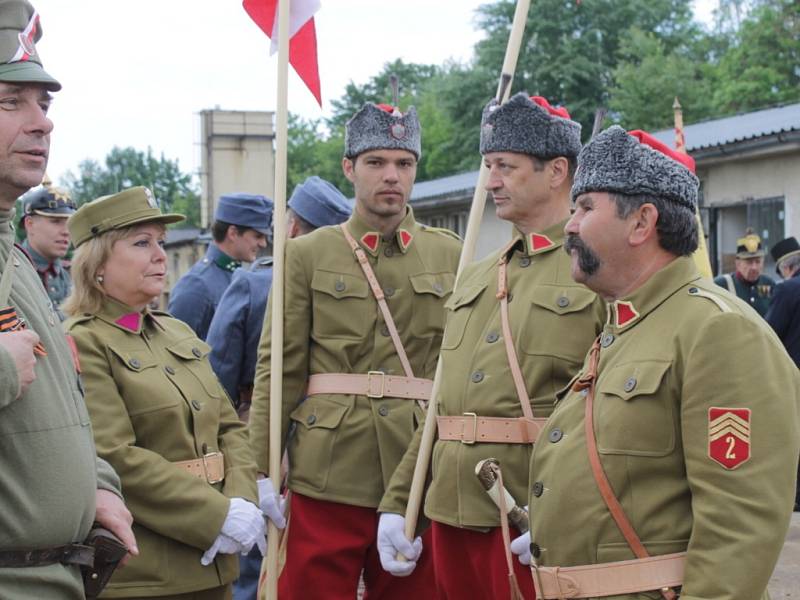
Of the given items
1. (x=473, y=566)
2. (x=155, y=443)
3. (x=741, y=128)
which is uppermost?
(x=741, y=128)

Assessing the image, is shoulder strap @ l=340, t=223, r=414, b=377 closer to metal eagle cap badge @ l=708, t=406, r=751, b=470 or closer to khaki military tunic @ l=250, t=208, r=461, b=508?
khaki military tunic @ l=250, t=208, r=461, b=508

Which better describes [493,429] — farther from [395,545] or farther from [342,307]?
[342,307]

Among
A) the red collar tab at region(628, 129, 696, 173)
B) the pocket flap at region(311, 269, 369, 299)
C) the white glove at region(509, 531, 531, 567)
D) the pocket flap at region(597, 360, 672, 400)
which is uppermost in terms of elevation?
the red collar tab at region(628, 129, 696, 173)

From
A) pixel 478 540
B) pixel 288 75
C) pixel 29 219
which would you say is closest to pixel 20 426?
pixel 478 540

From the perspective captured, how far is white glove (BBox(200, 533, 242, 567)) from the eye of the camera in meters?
4.14

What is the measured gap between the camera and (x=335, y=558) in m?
4.87

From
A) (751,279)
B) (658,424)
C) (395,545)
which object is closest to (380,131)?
(395,545)

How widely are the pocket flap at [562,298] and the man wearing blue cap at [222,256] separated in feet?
9.30

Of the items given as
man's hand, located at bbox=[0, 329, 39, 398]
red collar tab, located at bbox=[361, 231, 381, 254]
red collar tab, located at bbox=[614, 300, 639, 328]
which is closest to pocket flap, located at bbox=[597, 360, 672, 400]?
red collar tab, located at bbox=[614, 300, 639, 328]

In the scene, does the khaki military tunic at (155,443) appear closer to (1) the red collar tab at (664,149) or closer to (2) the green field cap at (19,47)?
(2) the green field cap at (19,47)

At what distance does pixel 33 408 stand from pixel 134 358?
127 cm

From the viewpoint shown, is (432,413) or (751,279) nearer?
(432,413)

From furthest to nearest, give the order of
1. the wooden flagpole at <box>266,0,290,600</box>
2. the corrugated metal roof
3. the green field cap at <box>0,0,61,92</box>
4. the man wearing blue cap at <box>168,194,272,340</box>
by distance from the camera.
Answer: the corrugated metal roof
the man wearing blue cap at <box>168,194,272,340</box>
the wooden flagpole at <box>266,0,290,600</box>
the green field cap at <box>0,0,61,92</box>

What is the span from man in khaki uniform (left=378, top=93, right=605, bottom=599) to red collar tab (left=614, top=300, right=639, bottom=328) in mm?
739
